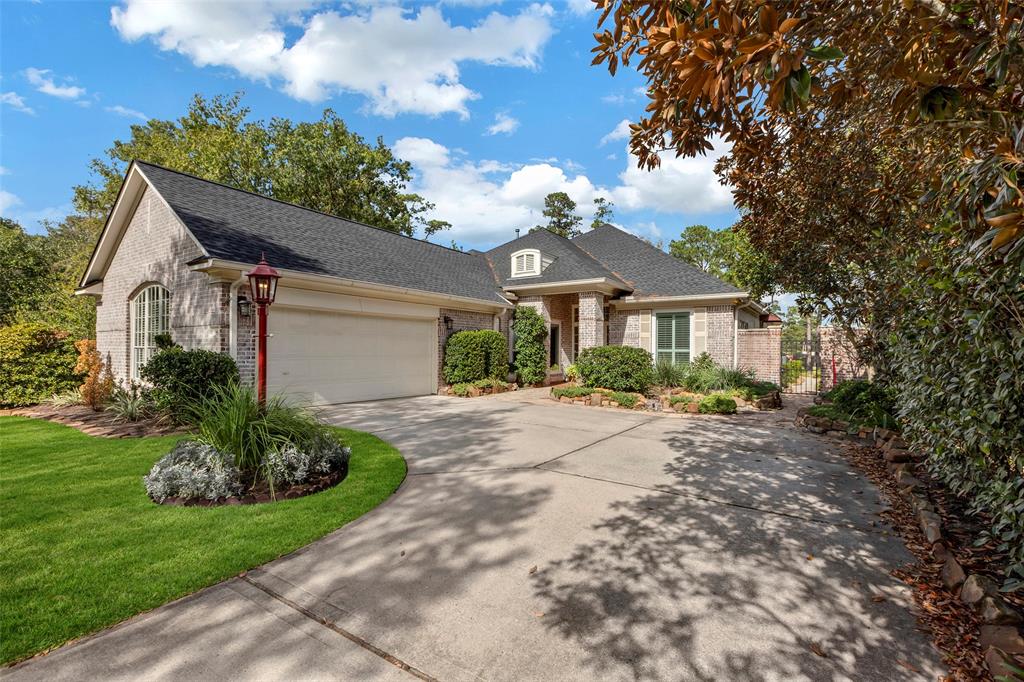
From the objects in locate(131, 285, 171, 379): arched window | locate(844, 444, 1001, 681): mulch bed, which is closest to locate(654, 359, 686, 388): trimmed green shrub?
locate(844, 444, 1001, 681): mulch bed

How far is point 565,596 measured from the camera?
106 inches

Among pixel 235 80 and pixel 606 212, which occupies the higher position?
pixel 235 80

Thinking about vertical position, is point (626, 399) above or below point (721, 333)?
below

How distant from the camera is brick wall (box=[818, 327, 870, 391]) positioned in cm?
1307

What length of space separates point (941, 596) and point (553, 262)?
1448 centimetres

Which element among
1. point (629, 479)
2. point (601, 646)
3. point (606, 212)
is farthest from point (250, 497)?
point (606, 212)

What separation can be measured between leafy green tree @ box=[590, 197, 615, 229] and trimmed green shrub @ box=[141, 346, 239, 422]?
108 feet

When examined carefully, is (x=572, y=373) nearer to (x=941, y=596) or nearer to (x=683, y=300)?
(x=683, y=300)

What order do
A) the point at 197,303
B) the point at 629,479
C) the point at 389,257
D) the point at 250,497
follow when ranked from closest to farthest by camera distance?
1. the point at 250,497
2. the point at 629,479
3. the point at 197,303
4. the point at 389,257

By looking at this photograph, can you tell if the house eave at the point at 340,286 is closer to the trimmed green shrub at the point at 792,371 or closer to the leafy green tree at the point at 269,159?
the trimmed green shrub at the point at 792,371

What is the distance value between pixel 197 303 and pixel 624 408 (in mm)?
9879

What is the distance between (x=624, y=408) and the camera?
1077 centimetres

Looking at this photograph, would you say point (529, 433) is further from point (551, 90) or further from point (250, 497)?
point (551, 90)

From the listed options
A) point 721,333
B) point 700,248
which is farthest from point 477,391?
point 700,248
